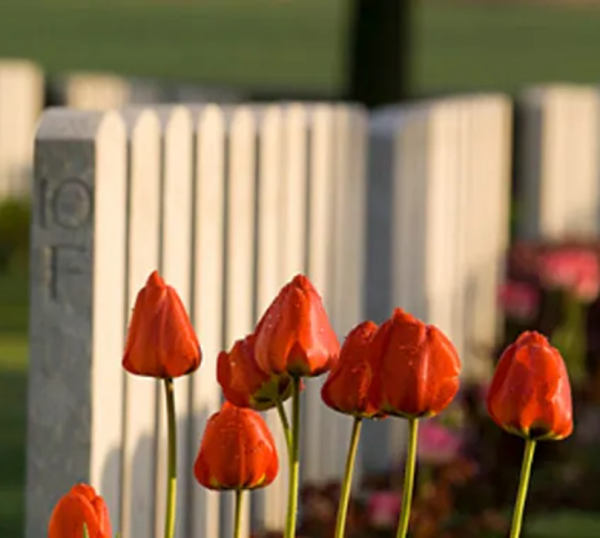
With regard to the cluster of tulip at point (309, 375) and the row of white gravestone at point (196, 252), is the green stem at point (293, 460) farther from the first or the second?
the row of white gravestone at point (196, 252)

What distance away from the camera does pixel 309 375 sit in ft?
8.25

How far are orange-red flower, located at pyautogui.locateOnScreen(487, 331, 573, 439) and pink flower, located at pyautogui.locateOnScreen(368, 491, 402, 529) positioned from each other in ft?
6.76

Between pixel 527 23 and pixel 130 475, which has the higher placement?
pixel 527 23

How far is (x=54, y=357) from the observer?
10.5ft

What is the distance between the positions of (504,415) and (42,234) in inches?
41.5

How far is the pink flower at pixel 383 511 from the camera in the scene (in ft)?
14.8

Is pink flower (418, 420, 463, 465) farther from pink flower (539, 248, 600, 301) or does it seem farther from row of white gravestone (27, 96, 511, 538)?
pink flower (539, 248, 600, 301)

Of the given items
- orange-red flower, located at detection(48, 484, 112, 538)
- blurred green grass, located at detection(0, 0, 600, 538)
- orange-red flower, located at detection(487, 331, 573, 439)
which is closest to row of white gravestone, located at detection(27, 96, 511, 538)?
orange-red flower, located at detection(48, 484, 112, 538)

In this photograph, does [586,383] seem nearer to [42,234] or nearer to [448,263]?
[448,263]

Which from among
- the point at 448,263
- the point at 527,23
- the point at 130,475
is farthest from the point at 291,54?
the point at 130,475

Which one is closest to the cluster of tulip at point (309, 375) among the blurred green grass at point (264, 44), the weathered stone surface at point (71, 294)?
the weathered stone surface at point (71, 294)

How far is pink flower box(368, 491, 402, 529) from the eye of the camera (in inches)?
178

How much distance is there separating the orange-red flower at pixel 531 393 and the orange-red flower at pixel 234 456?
31cm

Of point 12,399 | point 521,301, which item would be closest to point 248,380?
point 521,301
